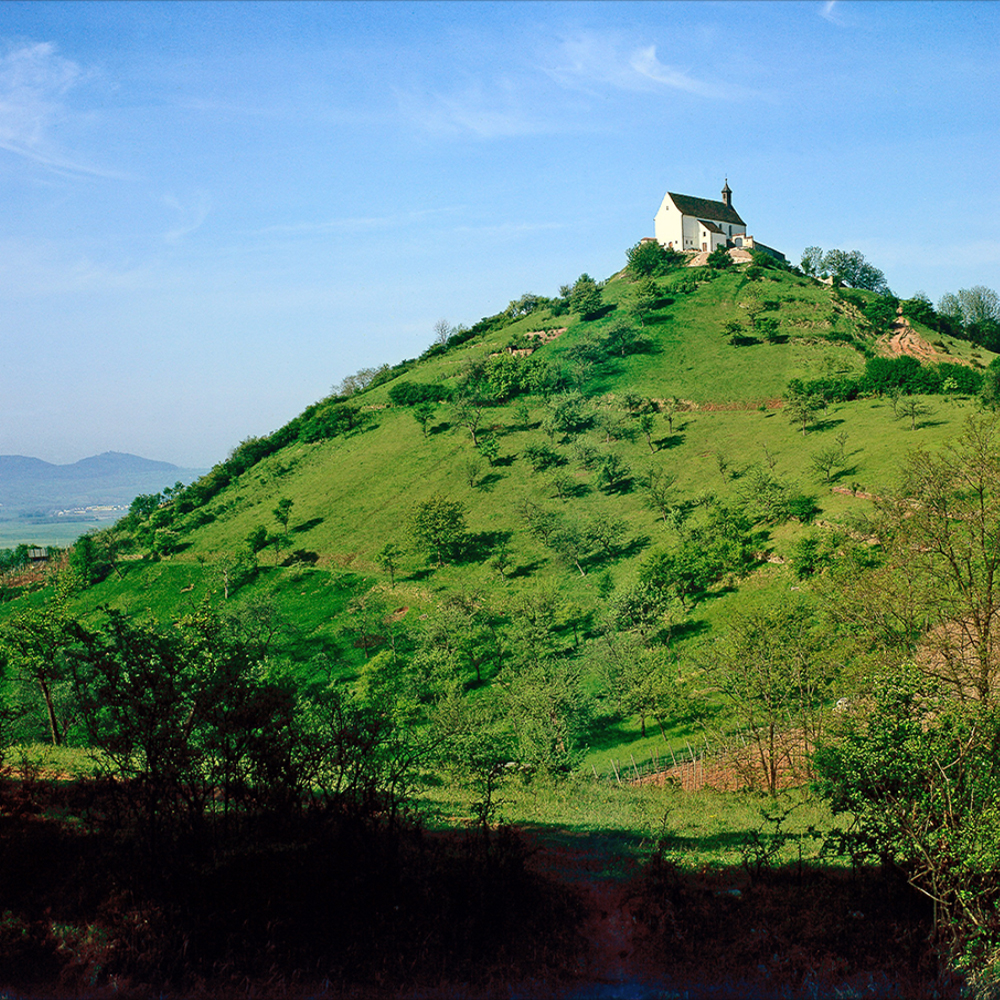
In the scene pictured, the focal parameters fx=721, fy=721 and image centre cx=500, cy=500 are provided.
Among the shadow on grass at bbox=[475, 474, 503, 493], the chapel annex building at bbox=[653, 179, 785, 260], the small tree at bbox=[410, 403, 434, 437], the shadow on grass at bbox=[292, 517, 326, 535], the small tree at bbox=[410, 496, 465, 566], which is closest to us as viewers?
the small tree at bbox=[410, 496, 465, 566]

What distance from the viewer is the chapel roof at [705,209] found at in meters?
165

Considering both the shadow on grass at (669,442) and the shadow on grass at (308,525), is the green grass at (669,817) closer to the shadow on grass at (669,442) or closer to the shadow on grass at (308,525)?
the shadow on grass at (669,442)

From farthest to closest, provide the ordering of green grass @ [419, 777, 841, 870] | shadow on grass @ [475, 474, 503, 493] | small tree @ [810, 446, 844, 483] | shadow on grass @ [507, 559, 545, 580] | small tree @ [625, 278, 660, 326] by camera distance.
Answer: small tree @ [625, 278, 660, 326], shadow on grass @ [475, 474, 503, 493], shadow on grass @ [507, 559, 545, 580], small tree @ [810, 446, 844, 483], green grass @ [419, 777, 841, 870]

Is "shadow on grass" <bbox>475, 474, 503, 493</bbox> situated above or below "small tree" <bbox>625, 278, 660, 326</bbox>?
below

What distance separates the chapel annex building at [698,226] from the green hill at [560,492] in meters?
27.1

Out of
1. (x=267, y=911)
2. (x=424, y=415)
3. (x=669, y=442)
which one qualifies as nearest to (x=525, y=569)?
(x=669, y=442)

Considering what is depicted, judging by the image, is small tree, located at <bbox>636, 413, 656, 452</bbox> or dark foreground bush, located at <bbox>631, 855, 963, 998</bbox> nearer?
dark foreground bush, located at <bbox>631, 855, 963, 998</bbox>

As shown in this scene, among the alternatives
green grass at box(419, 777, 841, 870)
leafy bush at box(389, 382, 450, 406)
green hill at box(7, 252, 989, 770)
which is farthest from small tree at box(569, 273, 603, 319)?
green grass at box(419, 777, 841, 870)

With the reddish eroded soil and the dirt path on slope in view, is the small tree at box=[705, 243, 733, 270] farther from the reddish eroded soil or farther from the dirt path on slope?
the reddish eroded soil

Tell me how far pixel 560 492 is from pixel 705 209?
383 ft

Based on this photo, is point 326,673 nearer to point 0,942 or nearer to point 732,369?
point 0,942

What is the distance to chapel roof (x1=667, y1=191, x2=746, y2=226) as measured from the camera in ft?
541

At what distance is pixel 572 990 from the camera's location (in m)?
10.1

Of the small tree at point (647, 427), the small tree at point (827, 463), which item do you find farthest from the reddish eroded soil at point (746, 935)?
the small tree at point (647, 427)
